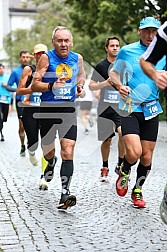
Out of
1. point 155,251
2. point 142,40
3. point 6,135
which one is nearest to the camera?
point 155,251

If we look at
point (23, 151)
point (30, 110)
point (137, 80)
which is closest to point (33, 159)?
point (30, 110)

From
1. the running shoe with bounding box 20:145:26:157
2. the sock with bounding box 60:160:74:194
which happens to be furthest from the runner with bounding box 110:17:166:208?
the running shoe with bounding box 20:145:26:157

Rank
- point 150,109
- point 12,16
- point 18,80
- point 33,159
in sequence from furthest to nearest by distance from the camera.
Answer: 1. point 12,16
2. point 18,80
3. point 33,159
4. point 150,109

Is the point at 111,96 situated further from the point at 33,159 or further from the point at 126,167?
the point at 126,167

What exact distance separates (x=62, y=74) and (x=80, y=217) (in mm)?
1569

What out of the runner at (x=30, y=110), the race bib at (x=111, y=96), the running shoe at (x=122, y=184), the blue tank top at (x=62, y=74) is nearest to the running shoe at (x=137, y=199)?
the running shoe at (x=122, y=184)

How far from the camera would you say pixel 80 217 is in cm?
630

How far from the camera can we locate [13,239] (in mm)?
5293

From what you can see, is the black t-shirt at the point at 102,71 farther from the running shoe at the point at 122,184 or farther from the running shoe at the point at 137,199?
the running shoe at the point at 137,199

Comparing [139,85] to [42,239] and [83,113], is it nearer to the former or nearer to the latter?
[42,239]

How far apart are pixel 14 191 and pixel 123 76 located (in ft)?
→ 6.91

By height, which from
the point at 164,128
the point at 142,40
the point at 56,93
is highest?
the point at 142,40

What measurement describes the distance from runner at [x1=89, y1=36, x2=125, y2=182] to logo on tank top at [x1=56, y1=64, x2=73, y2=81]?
72.1 inches

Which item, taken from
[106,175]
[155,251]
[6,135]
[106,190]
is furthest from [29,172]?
[6,135]
